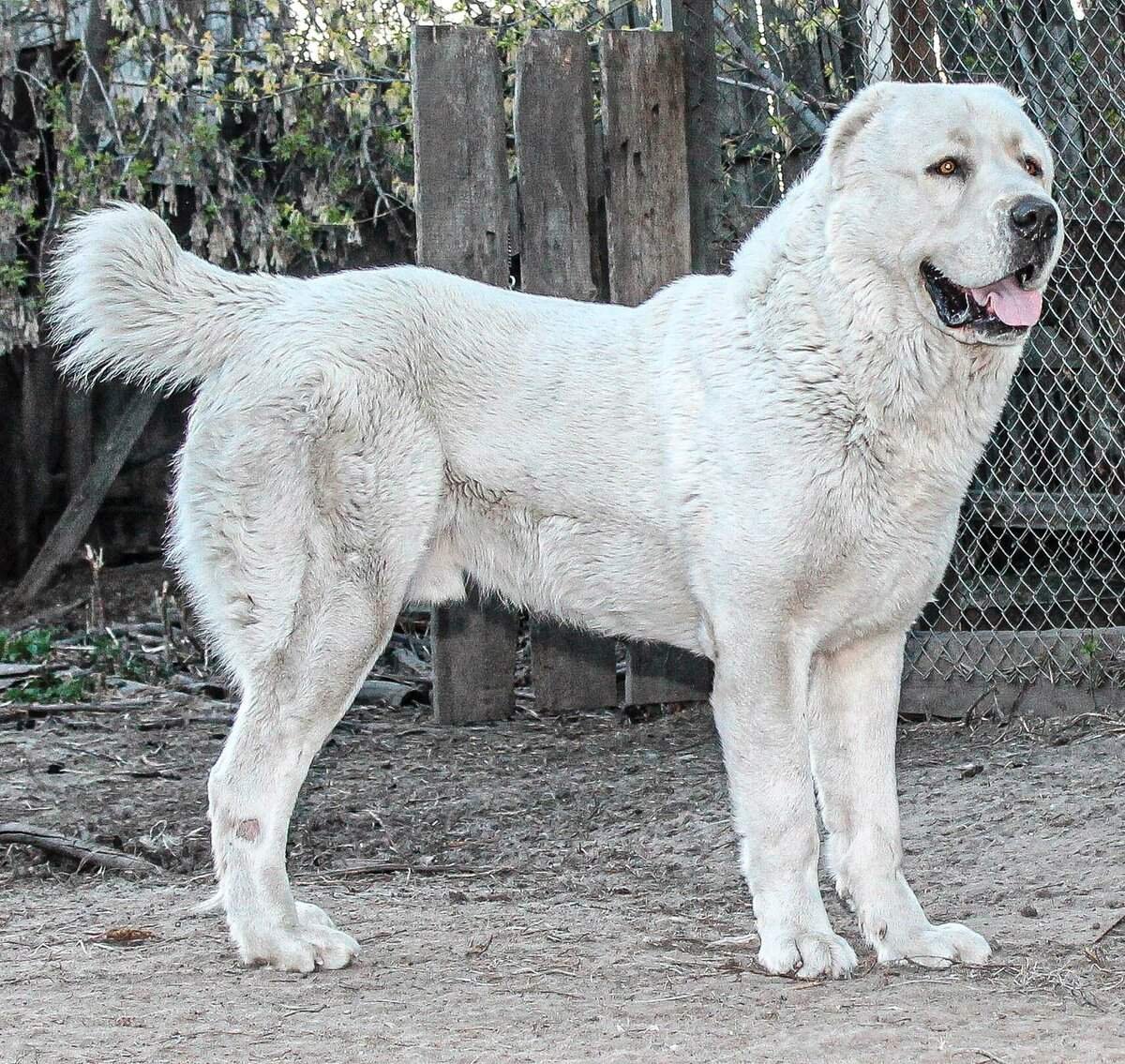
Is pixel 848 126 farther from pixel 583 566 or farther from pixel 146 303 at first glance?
pixel 146 303

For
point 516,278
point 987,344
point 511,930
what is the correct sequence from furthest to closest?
point 516,278 → point 511,930 → point 987,344

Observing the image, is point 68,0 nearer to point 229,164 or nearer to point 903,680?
point 229,164

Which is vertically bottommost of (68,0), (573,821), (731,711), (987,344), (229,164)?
(573,821)

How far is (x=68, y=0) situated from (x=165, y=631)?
3.54 metres

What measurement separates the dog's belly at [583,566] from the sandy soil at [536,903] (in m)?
0.76

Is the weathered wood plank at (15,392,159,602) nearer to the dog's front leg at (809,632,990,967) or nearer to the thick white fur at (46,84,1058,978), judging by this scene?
the thick white fur at (46,84,1058,978)

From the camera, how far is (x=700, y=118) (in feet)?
18.5

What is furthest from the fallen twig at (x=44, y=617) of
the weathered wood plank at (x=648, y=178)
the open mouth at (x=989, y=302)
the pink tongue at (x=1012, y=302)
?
the pink tongue at (x=1012, y=302)

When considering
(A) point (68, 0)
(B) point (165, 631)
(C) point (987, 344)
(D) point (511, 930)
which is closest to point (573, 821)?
(D) point (511, 930)

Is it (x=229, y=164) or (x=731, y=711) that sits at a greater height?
(x=229, y=164)

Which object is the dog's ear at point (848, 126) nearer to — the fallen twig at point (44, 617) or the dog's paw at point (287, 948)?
the dog's paw at point (287, 948)

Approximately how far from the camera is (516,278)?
19.5ft

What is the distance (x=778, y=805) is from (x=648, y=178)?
3.06 metres

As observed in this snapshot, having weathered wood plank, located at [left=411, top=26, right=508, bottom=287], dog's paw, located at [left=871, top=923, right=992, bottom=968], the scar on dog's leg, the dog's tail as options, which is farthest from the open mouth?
weathered wood plank, located at [left=411, top=26, right=508, bottom=287]
